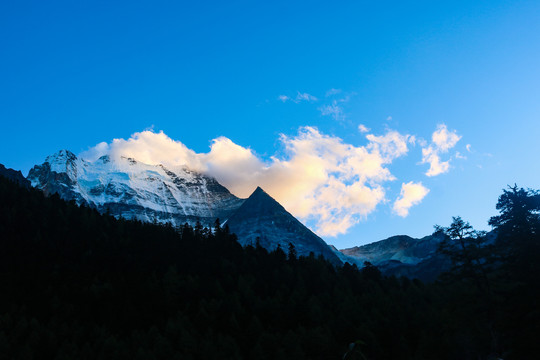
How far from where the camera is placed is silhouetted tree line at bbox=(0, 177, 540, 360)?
42125mm

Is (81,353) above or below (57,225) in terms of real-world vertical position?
below

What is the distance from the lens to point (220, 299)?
83688 millimetres

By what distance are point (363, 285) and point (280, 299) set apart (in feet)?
97.4

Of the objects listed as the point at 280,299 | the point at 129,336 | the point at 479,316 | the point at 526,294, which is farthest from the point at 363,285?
the point at 526,294

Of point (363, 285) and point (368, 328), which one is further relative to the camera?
point (363, 285)

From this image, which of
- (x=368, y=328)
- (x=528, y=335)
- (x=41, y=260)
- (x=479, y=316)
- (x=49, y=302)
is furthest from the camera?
(x=41, y=260)

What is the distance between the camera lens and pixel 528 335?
32.9 m

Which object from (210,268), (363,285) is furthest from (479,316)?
(210,268)

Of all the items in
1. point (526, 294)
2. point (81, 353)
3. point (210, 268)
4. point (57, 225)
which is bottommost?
point (81, 353)

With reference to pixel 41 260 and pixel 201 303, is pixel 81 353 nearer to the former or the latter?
pixel 201 303

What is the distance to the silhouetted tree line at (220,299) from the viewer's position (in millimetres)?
42125

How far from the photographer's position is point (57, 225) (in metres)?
114

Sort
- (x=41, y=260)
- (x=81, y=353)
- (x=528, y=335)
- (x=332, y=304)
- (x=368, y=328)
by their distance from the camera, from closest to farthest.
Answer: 1. (x=528, y=335)
2. (x=81, y=353)
3. (x=368, y=328)
4. (x=332, y=304)
5. (x=41, y=260)

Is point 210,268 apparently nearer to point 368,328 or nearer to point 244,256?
point 244,256
